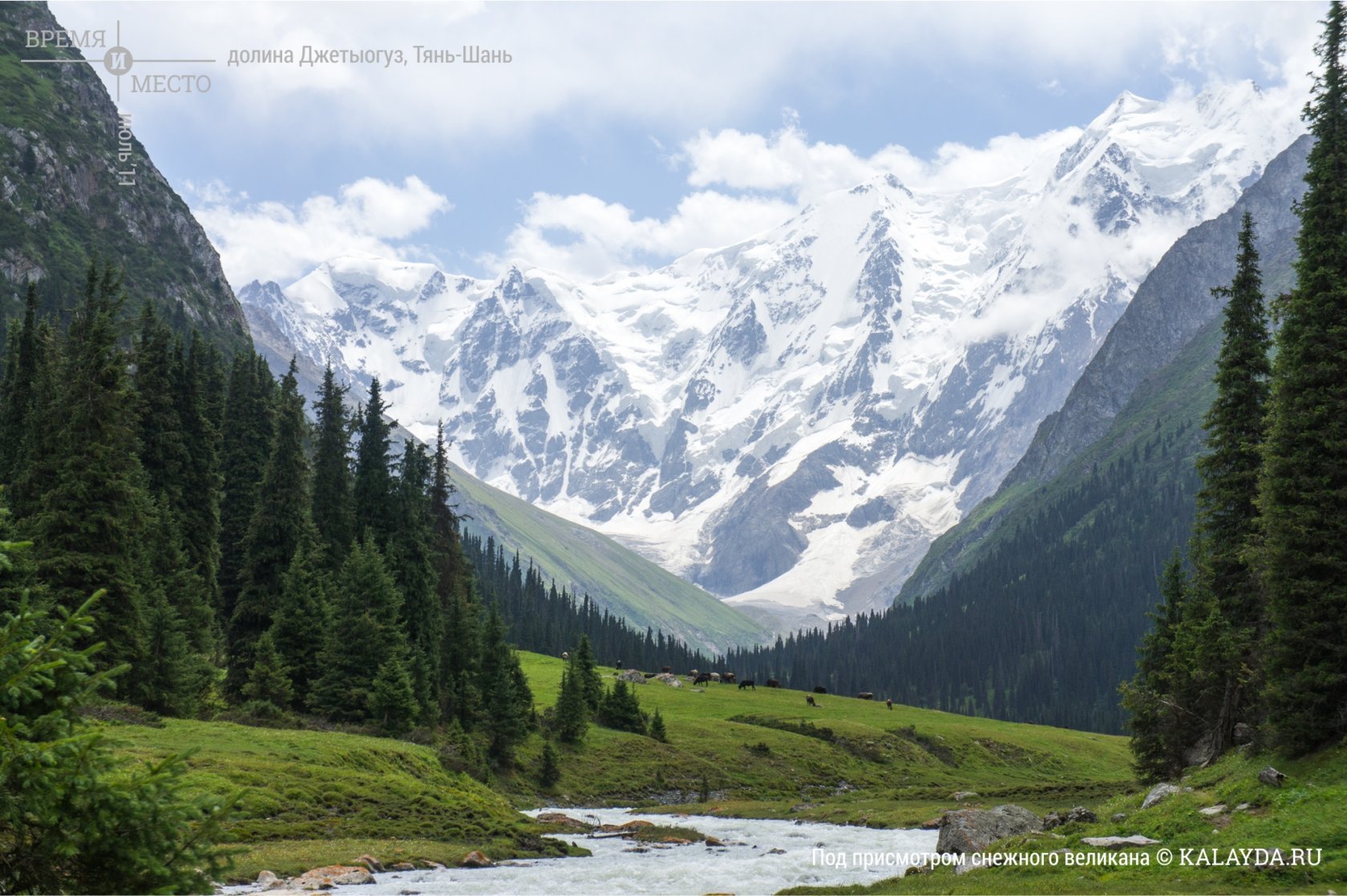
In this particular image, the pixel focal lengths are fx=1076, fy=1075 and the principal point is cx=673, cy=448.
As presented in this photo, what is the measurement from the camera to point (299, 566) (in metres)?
73.7

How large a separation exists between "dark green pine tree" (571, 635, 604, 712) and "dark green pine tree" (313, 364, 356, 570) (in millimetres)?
24822

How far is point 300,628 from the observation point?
73.6m

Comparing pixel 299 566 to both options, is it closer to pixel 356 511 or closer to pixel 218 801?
pixel 356 511

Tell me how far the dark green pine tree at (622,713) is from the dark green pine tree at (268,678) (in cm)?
4712

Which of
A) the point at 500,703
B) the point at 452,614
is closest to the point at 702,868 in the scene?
the point at 500,703

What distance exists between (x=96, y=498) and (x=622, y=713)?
64.1 meters

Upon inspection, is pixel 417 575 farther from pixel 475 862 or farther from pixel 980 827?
pixel 980 827

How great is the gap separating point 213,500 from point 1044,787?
72.8m

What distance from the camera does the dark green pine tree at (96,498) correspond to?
5678cm

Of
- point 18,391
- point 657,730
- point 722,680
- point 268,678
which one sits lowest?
point 722,680

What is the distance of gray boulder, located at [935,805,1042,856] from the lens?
137ft

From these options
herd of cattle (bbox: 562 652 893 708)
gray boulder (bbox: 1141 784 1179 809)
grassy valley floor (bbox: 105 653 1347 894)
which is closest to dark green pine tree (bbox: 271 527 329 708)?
grassy valley floor (bbox: 105 653 1347 894)

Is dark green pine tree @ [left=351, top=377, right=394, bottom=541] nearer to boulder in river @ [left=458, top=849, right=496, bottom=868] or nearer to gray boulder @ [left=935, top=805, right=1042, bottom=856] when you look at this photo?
boulder in river @ [left=458, top=849, right=496, bottom=868]

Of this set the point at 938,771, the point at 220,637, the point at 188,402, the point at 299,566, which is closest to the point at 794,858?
the point at 299,566
